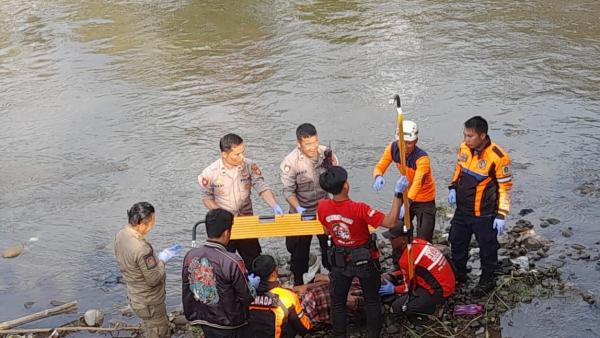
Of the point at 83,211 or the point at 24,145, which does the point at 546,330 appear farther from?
the point at 24,145

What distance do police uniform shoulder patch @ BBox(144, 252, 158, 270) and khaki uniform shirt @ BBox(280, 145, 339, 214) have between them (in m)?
1.73

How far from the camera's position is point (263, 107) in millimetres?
13148

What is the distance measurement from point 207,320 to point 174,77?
10893 millimetres

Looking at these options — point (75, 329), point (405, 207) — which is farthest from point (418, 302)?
point (75, 329)

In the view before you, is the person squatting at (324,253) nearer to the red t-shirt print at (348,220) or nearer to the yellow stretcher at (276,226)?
the red t-shirt print at (348,220)

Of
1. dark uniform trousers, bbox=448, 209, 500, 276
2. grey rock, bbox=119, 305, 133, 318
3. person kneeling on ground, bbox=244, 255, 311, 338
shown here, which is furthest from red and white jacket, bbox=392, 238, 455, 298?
grey rock, bbox=119, 305, 133, 318

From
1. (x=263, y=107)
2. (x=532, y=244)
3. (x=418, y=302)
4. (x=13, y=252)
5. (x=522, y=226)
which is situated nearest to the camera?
(x=418, y=302)

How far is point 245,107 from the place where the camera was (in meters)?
13.2

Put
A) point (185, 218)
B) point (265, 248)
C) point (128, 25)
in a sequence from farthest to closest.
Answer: point (128, 25)
point (185, 218)
point (265, 248)

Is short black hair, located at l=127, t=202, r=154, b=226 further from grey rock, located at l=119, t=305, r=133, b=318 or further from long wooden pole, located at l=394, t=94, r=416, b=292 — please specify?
long wooden pole, located at l=394, t=94, r=416, b=292

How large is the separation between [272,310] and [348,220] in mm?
1070

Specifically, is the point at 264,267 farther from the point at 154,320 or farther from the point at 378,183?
the point at 378,183

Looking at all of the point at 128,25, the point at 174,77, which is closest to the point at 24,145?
the point at 174,77

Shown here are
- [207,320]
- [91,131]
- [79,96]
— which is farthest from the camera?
[79,96]
